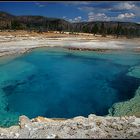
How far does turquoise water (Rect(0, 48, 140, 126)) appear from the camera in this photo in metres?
17.8

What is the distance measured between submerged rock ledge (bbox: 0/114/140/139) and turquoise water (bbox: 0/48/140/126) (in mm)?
4474

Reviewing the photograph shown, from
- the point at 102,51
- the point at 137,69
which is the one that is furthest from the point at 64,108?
the point at 102,51

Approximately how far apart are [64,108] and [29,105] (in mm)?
2424

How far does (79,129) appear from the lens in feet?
34.5

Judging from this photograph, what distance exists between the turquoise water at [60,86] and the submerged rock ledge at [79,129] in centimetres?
447

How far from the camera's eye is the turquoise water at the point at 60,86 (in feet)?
58.3

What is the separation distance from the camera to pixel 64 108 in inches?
A: 715

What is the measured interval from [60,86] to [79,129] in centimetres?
1396

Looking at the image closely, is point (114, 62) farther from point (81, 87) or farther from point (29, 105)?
point (29, 105)

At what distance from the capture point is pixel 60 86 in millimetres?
24406

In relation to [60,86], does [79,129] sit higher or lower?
higher

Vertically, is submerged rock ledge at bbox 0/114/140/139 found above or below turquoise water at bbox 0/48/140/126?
above

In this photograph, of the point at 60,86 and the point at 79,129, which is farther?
the point at 60,86

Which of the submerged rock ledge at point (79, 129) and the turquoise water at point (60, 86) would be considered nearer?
the submerged rock ledge at point (79, 129)
